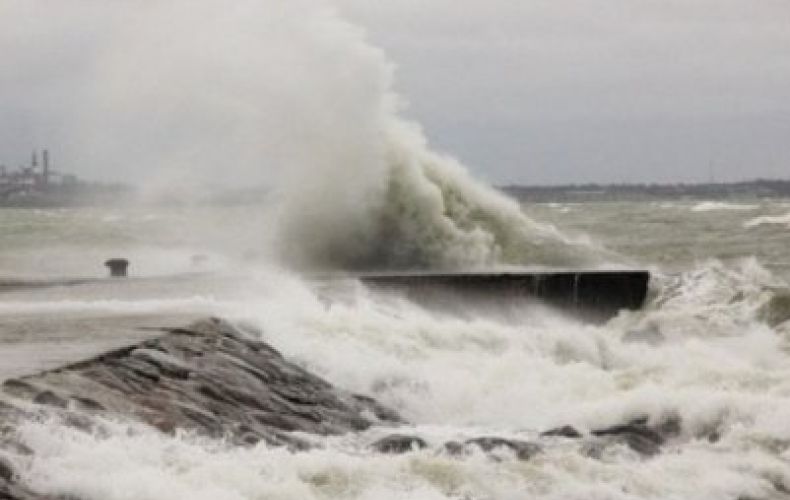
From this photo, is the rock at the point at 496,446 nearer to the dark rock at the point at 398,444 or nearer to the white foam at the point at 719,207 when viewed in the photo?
the dark rock at the point at 398,444

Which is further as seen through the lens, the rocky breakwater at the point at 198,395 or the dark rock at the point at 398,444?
the dark rock at the point at 398,444

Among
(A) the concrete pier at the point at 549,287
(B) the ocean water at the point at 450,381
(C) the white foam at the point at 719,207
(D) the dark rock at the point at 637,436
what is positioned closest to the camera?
(B) the ocean water at the point at 450,381

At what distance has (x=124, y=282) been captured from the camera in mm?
21938

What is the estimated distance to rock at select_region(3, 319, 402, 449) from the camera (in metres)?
9.84

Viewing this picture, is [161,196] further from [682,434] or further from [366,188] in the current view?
[682,434]

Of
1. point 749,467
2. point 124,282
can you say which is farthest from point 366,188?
point 749,467

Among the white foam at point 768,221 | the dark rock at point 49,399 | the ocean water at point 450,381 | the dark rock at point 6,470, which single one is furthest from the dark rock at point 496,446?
the white foam at point 768,221

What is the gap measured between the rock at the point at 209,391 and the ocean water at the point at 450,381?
329 mm

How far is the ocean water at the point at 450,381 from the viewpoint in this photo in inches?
345

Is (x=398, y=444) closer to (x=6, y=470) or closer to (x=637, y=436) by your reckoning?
(x=637, y=436)

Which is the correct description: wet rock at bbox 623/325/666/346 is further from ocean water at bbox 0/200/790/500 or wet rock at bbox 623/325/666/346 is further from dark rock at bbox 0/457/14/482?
dark rock at bbox 0/457/14/482

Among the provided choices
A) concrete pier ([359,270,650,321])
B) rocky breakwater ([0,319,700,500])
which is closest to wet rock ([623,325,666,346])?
concrete pier ([359,270,650,321])

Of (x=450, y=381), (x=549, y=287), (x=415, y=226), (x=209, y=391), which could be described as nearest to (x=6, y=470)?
(x=209, y=391)

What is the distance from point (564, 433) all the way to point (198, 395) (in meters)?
2.99
